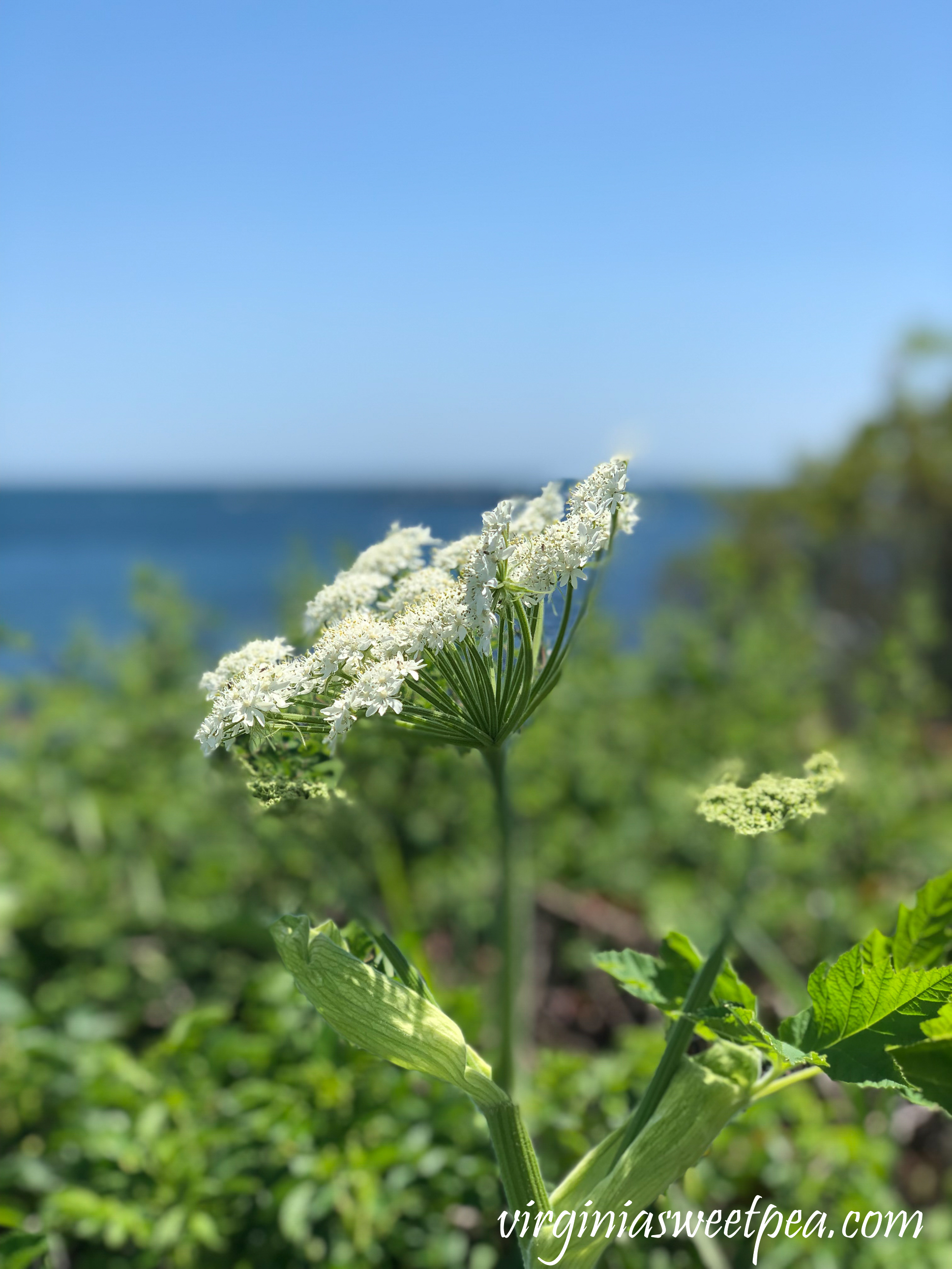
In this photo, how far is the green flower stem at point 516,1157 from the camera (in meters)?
0.61

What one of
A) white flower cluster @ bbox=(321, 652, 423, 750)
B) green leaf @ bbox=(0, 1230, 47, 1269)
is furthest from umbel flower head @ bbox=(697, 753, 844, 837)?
green leaf @ bbox=(0, 1230, 47, 1269)

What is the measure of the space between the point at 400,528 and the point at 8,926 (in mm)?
1729

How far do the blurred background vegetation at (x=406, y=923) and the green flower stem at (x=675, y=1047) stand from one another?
138 millimetres

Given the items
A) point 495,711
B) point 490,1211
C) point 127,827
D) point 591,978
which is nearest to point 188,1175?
point 490,1211

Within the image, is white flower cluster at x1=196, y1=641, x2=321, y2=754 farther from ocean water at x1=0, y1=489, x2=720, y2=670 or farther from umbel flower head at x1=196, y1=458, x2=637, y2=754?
ocean water at x1=0, y1=489, x2=720, y2=670

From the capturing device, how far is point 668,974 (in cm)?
69

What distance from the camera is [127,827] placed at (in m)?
2.26

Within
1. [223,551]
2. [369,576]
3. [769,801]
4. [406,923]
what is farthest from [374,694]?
[223,551]

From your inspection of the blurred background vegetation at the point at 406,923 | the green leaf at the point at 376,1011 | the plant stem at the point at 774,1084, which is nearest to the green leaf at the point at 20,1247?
the blurred background vegetation at the point at 406,923

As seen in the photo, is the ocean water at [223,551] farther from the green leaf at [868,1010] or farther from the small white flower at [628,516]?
the green leaf at [868,1010]

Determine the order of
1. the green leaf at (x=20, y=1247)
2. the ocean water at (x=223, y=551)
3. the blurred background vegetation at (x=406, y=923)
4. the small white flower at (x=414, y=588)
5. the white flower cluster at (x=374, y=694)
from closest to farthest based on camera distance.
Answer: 1. the white flower cluster at (x=374, y=694)
2. the small white flower at (x=414, y=588)
3. the green leaf at (x=20, y=1247)
4. the blurred background vegetation at (x=406, y=923)
5. the ocean water at (x=223, y=551)

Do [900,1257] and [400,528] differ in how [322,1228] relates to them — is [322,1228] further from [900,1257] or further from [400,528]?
[400,528]

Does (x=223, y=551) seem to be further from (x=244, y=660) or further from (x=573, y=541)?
(x=573, y=541)

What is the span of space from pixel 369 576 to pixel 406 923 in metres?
1.16
